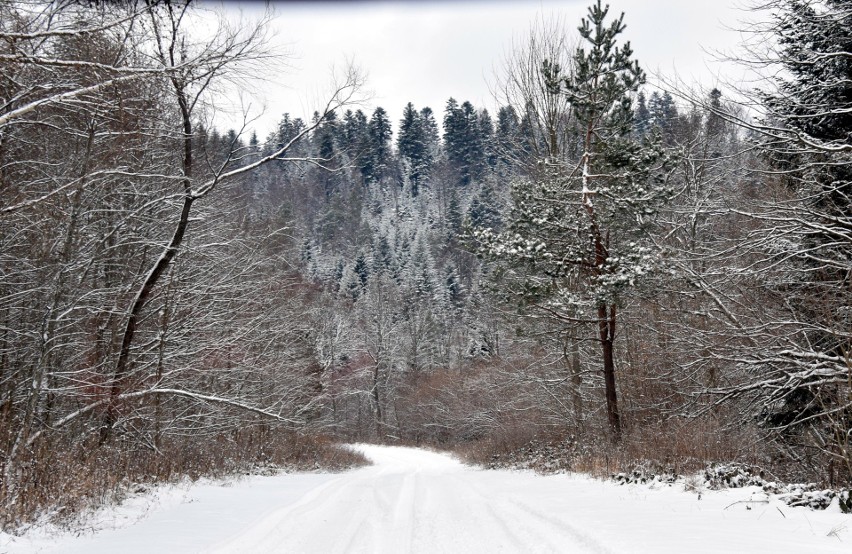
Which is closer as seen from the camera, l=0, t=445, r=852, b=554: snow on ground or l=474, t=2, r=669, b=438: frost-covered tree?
l=0, t=445, r=852, b=554: snow on ground

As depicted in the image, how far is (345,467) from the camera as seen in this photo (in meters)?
22.4

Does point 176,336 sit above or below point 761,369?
above

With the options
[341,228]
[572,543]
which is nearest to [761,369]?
[572,543]

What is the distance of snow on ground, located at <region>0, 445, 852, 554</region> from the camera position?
15.0 feet

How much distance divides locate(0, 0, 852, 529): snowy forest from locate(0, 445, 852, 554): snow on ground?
2.68 feet

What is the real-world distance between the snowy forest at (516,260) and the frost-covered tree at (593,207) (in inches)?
2.9

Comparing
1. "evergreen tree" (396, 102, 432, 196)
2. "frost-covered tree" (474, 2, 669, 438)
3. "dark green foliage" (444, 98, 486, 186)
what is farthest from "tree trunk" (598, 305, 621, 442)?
"evergreen tree" (396, 102, 432, 196)

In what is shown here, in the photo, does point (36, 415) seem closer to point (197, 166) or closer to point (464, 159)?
point (197, 166)

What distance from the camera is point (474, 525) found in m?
6.20

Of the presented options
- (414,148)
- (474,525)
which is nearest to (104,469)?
(474,525)

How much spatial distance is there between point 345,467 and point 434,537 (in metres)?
17.8

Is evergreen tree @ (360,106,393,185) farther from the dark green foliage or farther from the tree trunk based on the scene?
the tree trunk

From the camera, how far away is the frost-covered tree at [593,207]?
1195 centimetres

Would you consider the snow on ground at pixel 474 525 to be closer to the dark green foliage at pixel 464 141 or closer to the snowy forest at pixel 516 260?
the snowy forest at pixel 516 260
